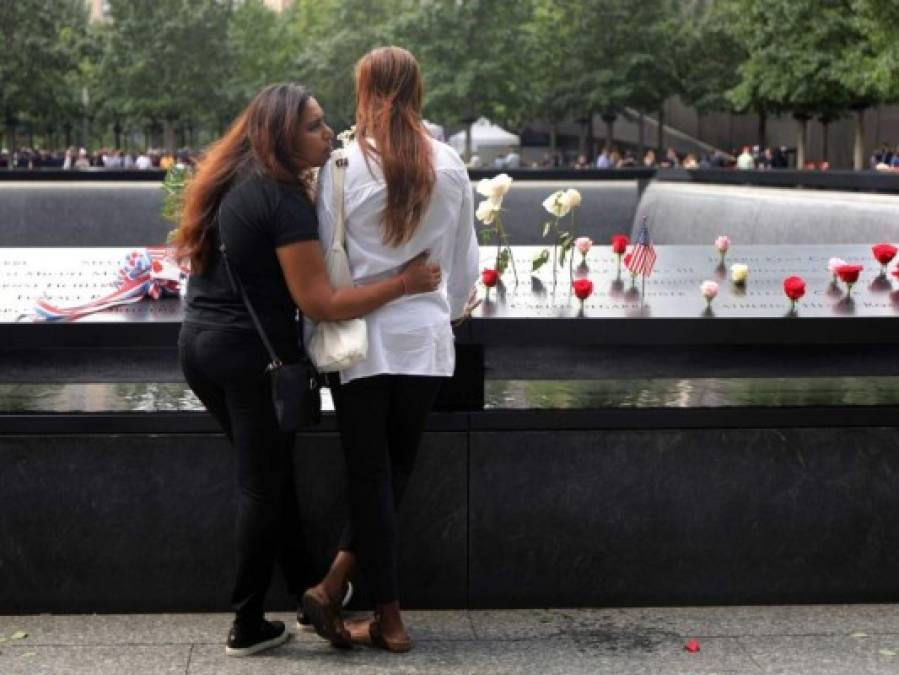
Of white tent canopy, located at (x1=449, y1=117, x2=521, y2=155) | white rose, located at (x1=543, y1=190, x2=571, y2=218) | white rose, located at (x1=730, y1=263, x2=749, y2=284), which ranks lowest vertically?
white rose, located at (x1=730, y1=263, x2=749, y2=284)

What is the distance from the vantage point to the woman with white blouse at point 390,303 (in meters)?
4.52

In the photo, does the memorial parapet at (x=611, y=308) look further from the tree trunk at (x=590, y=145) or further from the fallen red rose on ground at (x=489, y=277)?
the tree trunk at (x=590, y=145)

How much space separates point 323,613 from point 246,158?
142cm

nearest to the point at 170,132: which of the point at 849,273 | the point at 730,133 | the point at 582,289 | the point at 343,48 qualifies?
the point at 343,48

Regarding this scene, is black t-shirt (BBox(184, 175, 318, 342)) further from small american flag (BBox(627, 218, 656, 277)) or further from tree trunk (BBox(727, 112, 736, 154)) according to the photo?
tree trunk (BBox(727, 112, 736, 154))

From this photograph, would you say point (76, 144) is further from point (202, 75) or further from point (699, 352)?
point (699, 352)

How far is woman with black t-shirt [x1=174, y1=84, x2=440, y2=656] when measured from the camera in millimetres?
4500

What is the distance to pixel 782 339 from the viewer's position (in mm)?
5402

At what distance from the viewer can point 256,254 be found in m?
4.52

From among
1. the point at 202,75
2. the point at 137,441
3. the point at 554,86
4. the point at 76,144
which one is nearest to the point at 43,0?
the point at 202,75

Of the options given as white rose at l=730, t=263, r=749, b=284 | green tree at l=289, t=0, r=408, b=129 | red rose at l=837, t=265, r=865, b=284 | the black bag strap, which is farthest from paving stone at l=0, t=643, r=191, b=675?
green tree at l=289, t=0, r=408, b=129

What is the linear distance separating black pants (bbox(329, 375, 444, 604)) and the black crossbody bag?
0.49ft

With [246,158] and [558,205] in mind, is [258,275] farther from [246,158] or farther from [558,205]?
[558,205]

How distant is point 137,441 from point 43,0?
48.6 meters
